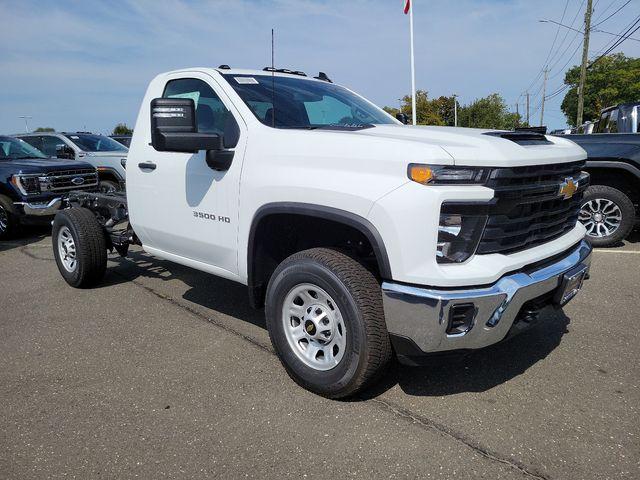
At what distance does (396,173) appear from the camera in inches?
95.2

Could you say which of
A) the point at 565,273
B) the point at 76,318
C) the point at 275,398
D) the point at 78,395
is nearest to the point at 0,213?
the point at 76,318

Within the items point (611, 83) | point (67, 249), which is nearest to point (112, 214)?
point (67, 249)

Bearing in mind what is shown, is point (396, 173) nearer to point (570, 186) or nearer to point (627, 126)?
point (570, 186)

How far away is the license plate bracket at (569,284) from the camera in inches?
109

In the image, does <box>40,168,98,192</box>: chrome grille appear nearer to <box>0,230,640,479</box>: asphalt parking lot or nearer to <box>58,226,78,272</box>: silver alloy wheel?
<box>58,226,78,272</box>: silver alloy wheel

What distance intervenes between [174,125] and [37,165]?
6729mm

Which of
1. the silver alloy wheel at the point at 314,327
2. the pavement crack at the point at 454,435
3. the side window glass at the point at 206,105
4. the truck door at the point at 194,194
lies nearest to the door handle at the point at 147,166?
the truck door at the point at 194,194

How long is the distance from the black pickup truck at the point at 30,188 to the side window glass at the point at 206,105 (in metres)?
5.01

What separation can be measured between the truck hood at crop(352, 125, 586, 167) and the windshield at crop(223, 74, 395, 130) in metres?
0.53

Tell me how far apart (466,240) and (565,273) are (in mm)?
789

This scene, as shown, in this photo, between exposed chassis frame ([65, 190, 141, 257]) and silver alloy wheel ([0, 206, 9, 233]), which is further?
silver alloy wheel ([0, 206, 9, 233])

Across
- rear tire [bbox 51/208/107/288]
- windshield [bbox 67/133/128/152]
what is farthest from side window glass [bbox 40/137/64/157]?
rear tire [bbox 51/208/107/288]

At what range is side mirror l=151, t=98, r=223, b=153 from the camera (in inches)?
119

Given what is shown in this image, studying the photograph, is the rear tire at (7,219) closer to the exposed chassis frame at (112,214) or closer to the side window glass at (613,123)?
the exposed chassis frame at (112,214)
